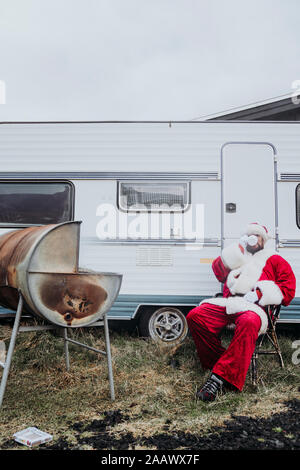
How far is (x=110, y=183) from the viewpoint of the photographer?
503 cm

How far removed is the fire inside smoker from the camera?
3.07m

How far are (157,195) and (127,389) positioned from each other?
7.36ft

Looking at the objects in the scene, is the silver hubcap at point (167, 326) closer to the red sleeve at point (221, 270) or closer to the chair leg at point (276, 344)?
the red sleeve at point (221, 270)

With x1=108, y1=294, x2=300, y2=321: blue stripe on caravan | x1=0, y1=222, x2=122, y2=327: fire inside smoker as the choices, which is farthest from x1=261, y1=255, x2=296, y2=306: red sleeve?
x1=0, y1=222, x2=122, y2=327: fire inside smoker

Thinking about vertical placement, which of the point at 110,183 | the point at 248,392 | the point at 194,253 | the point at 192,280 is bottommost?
the point at 248,392

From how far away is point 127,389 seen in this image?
142 inches

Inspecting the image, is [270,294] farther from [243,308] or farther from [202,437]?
[202,437]

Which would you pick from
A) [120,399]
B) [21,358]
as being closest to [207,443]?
[120,399]

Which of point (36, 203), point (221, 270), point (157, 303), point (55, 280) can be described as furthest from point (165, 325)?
point (55, 280)

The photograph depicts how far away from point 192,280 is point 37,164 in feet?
7.45

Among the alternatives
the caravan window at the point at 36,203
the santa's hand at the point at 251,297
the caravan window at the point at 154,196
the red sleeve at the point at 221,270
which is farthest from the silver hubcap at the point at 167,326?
the caravan window at the point at 36,203

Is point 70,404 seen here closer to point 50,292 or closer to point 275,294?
point 50,292

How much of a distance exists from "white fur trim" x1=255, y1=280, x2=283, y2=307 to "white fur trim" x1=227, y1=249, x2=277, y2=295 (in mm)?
143

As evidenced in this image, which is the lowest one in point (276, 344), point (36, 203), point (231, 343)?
point (276, 344)
